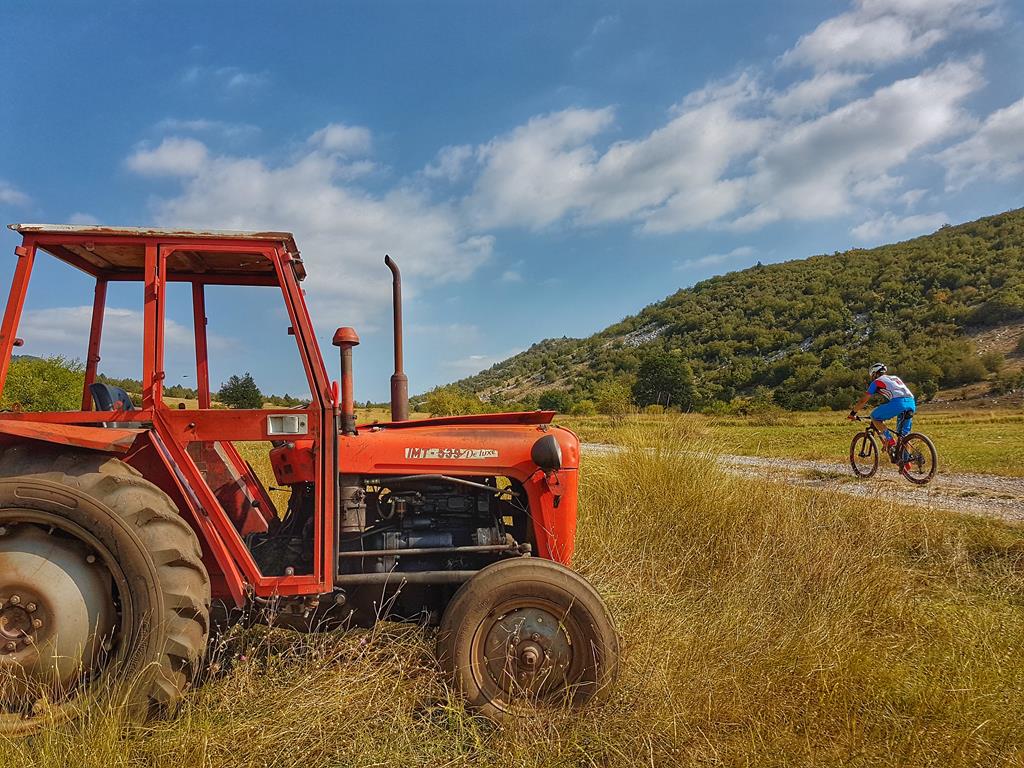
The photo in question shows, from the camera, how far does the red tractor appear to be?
2490 millimetres

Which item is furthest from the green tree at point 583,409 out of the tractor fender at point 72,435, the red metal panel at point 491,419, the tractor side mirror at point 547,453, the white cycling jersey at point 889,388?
the tractor fender at point 72,435

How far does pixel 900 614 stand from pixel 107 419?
4.46 m

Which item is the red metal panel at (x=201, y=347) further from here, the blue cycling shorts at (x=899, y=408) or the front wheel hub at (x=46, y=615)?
the blue cycling shorts at (x=899, y=408)

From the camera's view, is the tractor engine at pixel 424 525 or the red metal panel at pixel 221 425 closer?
Answer: the red metal panel at pixel 221 425

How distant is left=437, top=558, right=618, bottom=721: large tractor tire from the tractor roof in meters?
1.94

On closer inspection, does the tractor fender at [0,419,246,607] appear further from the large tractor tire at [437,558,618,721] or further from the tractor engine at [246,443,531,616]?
the large tractor tire at [437,558,618,721]

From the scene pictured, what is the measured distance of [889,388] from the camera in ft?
32.1

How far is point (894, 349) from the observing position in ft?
123

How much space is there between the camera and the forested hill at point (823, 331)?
3431 cm

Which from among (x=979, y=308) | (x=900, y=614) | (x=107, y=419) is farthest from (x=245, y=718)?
(x=979, y=308)

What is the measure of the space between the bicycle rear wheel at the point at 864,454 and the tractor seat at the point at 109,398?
10.3 m

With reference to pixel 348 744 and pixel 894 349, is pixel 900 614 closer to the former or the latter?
pixel 348 744

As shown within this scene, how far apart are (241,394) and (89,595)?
3.87ft

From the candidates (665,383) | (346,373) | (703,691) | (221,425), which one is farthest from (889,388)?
(665,383)
